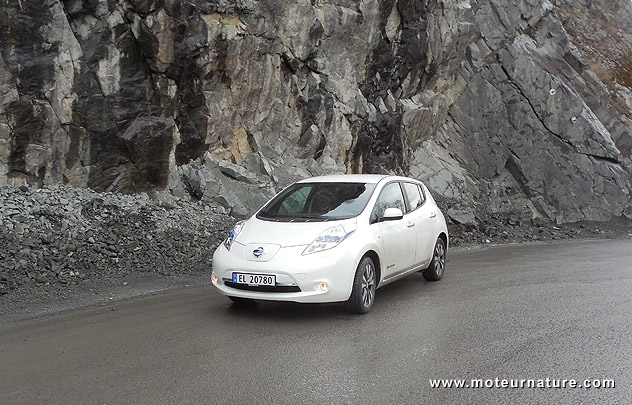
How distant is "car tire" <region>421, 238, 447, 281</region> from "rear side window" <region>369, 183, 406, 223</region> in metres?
1.19

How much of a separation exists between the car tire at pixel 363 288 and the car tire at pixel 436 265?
6.89 ft

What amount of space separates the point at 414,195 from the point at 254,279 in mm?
3311

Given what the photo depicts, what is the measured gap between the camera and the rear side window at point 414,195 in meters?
8.54

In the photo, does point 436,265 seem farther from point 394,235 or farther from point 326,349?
point 326,349

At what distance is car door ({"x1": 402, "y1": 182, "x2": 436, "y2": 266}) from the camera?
829 cm

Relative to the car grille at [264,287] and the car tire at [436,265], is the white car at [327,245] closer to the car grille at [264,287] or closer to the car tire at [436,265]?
the car grille at [264,287]

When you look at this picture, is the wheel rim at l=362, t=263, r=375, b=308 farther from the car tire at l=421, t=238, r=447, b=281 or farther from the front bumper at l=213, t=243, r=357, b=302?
the car tire at l=421, t=238, r=447, b=281

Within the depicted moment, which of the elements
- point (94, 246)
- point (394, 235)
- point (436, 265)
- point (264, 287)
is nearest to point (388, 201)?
point (394, 235)

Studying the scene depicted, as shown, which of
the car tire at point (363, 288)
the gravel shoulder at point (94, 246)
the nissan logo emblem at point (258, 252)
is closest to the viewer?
the nissan logo emblem at point (258, 252)

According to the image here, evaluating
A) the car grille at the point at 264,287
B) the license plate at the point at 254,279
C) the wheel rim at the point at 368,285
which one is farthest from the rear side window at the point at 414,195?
the license plate at the point at 254,279

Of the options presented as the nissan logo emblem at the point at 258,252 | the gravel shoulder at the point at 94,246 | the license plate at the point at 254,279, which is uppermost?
the nissan logo emblem at the point at 258,252

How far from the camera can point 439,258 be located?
918cm

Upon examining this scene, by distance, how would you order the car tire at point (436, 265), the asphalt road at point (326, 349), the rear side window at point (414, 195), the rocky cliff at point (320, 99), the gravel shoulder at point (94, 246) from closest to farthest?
the asphalt road at point (326, 349)
the gravel shoulder at point (94, 246)
the rear side window at point (414, 195)
the car tire at point (436, 265)
the rocky cliff at point (320, 99)

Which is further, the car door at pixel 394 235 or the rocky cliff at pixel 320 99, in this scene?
the rocky cliff at pixel 320 99
